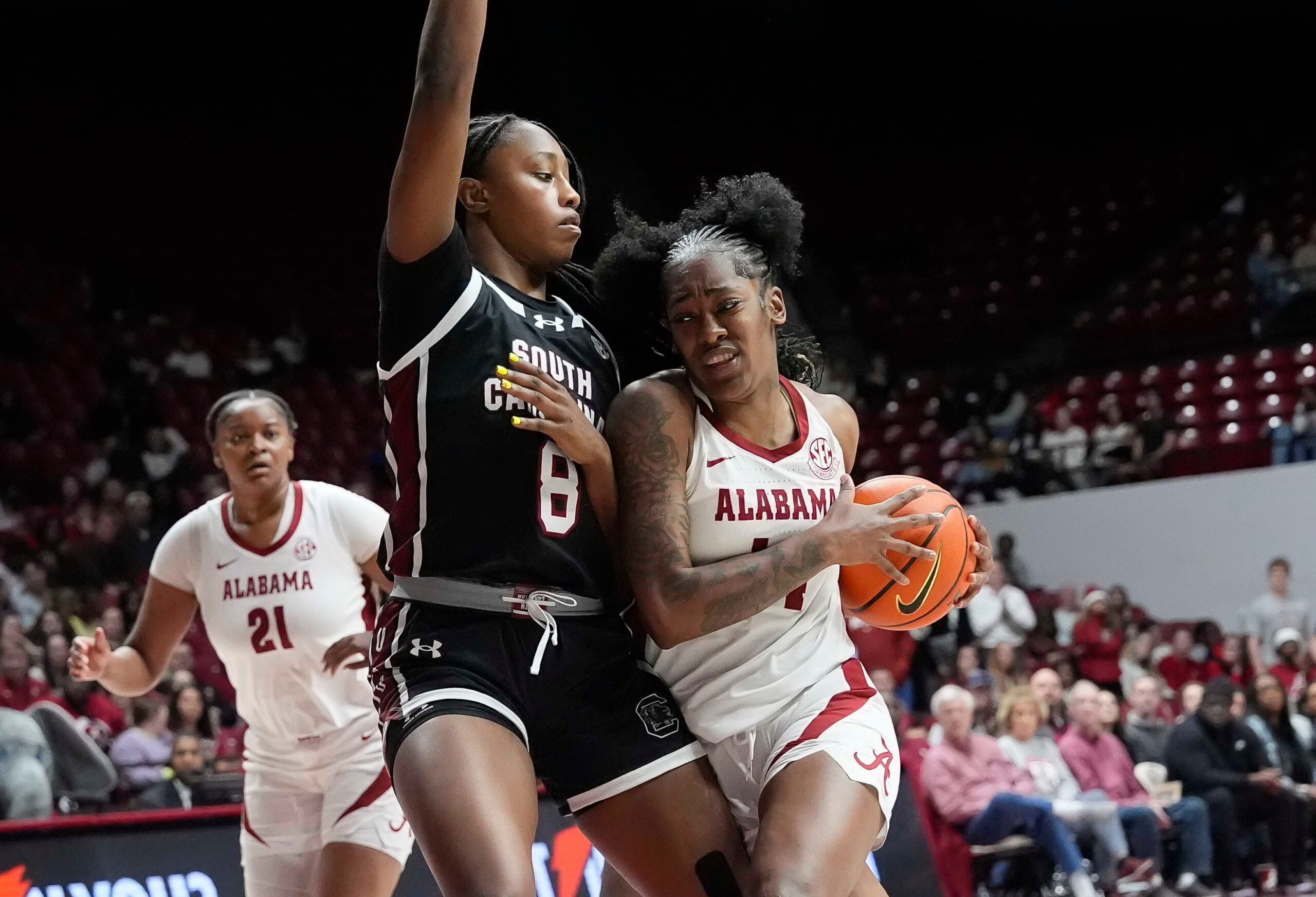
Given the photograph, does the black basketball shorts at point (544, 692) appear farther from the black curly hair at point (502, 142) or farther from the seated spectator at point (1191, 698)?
the seated spectator at point (1191, 698)

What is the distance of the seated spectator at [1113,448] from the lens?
12.7 metres

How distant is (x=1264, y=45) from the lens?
57.9ft

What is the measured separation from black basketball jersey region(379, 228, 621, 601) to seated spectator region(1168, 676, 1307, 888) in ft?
22.0

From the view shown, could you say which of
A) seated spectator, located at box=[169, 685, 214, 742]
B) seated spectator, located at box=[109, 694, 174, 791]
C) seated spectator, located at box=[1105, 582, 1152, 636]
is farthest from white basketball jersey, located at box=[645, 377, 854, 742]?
seated spectator, located at box=[1105, 582, 1152, 636]

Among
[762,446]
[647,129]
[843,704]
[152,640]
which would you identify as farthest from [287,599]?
[647,129]

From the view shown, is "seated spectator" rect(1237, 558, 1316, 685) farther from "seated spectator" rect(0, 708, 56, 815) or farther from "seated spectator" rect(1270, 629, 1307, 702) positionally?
"seated spectator" rect(0, 708, 56, 815)

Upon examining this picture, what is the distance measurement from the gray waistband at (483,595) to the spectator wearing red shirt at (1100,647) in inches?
324

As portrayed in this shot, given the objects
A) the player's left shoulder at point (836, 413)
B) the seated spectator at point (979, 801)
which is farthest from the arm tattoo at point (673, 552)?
the seated spectator at point (979, 801)

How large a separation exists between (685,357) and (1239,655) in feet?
28.5

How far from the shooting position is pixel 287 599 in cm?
461

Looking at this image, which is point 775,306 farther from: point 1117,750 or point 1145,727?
point 1145,727

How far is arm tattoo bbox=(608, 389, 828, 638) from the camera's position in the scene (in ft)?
9.98

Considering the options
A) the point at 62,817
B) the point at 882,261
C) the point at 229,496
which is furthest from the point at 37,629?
the point at 882,261

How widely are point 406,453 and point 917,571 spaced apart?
1.10 metres
